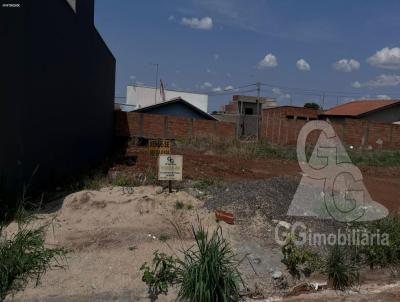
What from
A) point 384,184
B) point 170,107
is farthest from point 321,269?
point 170,107

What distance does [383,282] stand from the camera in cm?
525

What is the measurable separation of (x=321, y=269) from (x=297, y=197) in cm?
239

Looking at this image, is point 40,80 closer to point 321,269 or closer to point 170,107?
point 321,269

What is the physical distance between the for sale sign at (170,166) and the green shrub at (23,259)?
243cm

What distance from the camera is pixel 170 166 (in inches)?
279

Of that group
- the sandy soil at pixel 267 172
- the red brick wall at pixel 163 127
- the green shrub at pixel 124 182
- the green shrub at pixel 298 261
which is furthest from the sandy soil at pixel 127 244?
the red brick wall at pixel 163 127

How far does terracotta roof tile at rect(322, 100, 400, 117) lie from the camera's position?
4055cm

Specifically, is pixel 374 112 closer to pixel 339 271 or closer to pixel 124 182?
pixel 124 182

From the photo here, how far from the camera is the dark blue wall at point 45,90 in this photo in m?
6.20

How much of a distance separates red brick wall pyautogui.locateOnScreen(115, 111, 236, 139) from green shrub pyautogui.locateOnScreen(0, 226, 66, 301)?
67.6 ft

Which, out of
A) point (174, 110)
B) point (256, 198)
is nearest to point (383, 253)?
point (256, 198)

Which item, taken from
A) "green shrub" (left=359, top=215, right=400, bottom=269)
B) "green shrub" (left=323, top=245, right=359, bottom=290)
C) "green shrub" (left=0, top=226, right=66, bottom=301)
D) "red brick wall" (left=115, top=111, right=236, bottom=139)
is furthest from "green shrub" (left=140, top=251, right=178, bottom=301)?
"red brick wall" (left=115, top=111, right=236, bottom=139)

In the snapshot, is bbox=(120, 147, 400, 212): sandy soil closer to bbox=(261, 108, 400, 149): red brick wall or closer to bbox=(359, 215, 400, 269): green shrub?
bbox=(359, 215, 400, 269): green shrub

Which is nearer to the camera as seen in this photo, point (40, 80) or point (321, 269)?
point (321, 269)
